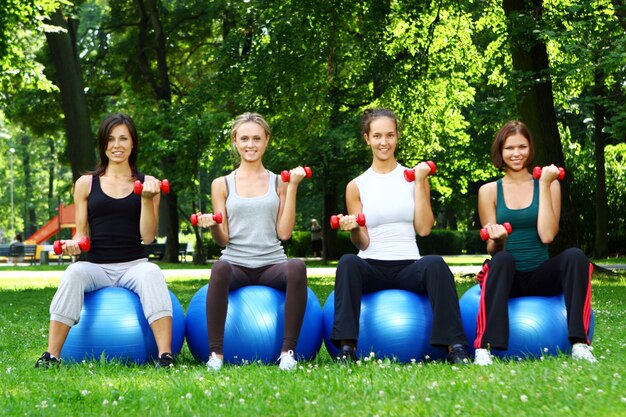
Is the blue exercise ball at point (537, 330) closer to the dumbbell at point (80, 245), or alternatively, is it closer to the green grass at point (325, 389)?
the green grass at point (325, 389)

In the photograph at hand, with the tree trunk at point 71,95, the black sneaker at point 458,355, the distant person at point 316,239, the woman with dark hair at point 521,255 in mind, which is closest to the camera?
the black sneaker at point 458,355

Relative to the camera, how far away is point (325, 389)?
5.15m

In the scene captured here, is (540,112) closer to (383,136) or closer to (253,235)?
(383,136)

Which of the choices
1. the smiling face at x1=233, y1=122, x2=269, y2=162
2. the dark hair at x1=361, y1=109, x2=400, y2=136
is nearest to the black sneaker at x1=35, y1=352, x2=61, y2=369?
the smiling face at x1=233, y1=122, x2=269, y2=162

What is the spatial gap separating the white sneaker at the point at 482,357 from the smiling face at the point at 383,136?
1.78 metres

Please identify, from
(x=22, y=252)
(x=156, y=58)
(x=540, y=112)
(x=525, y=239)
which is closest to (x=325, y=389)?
(x=525, y=239)

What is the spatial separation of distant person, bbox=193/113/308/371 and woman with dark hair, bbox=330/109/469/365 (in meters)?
0.35

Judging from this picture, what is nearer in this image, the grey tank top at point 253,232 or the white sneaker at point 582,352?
the white sneaker at point 582,352

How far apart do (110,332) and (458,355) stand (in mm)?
2517

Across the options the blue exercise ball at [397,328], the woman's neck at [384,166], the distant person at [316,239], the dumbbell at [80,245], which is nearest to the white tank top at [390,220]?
the woman's neck at [384,166]

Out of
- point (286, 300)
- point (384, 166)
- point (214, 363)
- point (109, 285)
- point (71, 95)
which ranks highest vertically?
point (71, 95)

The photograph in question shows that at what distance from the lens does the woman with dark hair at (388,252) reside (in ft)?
20.8

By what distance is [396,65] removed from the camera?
20.1m

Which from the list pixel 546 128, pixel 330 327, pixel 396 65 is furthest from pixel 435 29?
pixel 330 327
